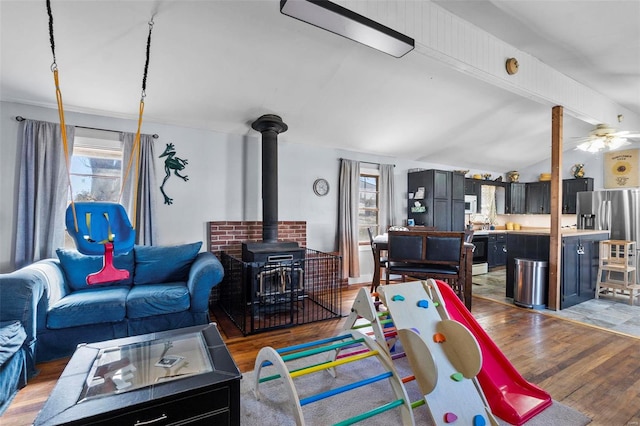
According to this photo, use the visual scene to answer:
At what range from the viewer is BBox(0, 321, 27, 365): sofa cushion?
1.82 metres

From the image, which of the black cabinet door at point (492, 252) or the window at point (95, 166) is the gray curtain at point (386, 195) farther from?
the window at point (95, 166)

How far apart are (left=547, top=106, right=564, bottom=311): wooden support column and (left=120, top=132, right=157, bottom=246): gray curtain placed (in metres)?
4.83

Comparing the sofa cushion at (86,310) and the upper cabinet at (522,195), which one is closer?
the sofa cushion at (86,310)

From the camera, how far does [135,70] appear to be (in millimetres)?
2764

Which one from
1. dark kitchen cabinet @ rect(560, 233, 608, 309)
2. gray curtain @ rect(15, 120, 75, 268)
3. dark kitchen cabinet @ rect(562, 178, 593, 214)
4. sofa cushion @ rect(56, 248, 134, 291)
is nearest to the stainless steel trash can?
dark kitchen cabinet @ rect(560, 233, 608, 309)

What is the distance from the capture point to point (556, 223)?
366 cm

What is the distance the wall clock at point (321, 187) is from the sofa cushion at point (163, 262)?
6.51 feet

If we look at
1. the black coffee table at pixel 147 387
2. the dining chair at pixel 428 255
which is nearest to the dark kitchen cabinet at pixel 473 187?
the dining chair at pixel 428 255

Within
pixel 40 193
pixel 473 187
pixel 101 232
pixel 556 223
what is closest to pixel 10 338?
pixel 101 232

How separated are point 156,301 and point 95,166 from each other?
185 cm

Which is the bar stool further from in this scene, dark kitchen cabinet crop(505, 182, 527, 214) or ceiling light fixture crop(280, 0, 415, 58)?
ceiling light fixture crop(280, 0, 415, 58)

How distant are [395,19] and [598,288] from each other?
4668 mm

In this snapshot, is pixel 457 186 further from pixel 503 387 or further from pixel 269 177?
pixel 503 387

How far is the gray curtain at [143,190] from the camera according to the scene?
3.36 meters
